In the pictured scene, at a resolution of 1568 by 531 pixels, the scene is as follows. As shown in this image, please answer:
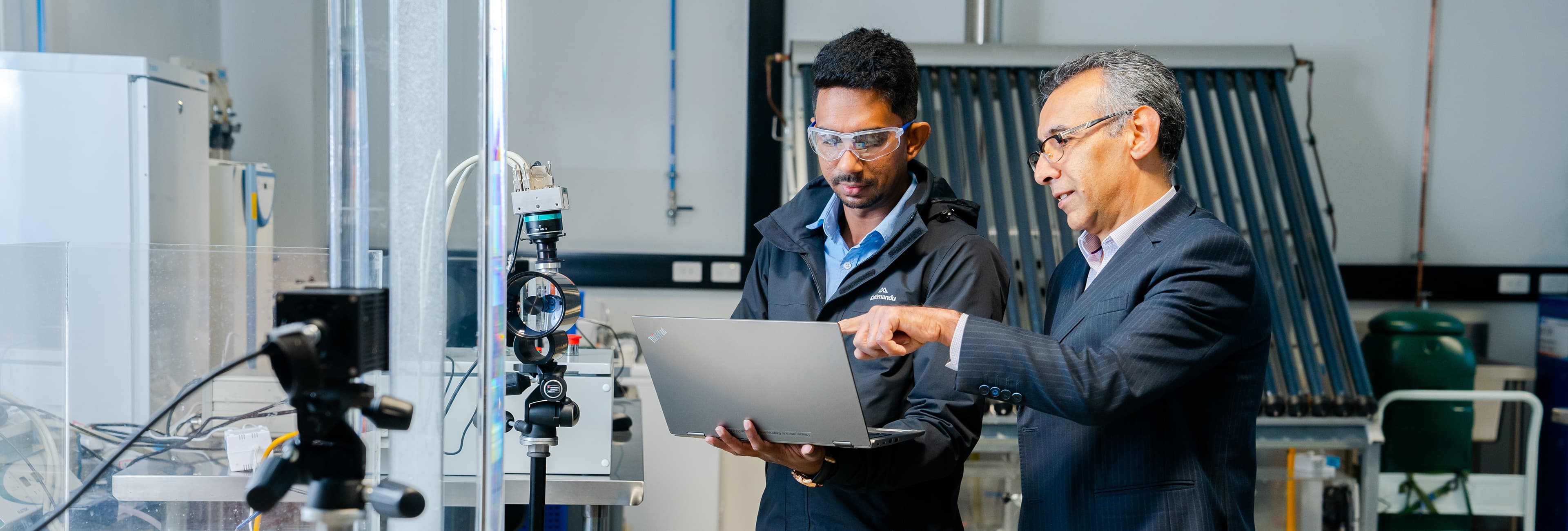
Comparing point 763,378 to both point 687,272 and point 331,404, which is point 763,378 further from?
point 687,272

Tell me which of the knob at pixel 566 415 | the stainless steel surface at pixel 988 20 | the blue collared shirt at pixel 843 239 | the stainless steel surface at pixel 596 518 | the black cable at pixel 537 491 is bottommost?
the stainless steel surface at pixel 596 518

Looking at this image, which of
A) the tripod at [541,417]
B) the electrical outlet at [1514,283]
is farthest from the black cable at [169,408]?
the electrical outlet at [1514,283]

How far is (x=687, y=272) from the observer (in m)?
3.23

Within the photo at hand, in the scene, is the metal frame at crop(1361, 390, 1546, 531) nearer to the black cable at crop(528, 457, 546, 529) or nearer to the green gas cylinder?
the green gas cylinder

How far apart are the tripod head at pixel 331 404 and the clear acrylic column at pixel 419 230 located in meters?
0.09

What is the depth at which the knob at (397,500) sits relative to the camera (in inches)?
24.0

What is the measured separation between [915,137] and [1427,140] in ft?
8.93

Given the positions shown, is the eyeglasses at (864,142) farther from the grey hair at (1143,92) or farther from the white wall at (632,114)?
the white wall at (632,114)

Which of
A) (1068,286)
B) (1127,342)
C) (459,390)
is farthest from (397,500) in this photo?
(1068,286)

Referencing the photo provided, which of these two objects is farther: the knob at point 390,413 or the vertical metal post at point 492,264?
the vertical metal post at point 492,264

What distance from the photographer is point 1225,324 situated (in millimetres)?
1031

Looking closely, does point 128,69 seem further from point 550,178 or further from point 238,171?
point 550,178

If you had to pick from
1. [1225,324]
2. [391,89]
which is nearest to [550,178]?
[391,89]

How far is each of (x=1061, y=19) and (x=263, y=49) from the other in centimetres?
263
